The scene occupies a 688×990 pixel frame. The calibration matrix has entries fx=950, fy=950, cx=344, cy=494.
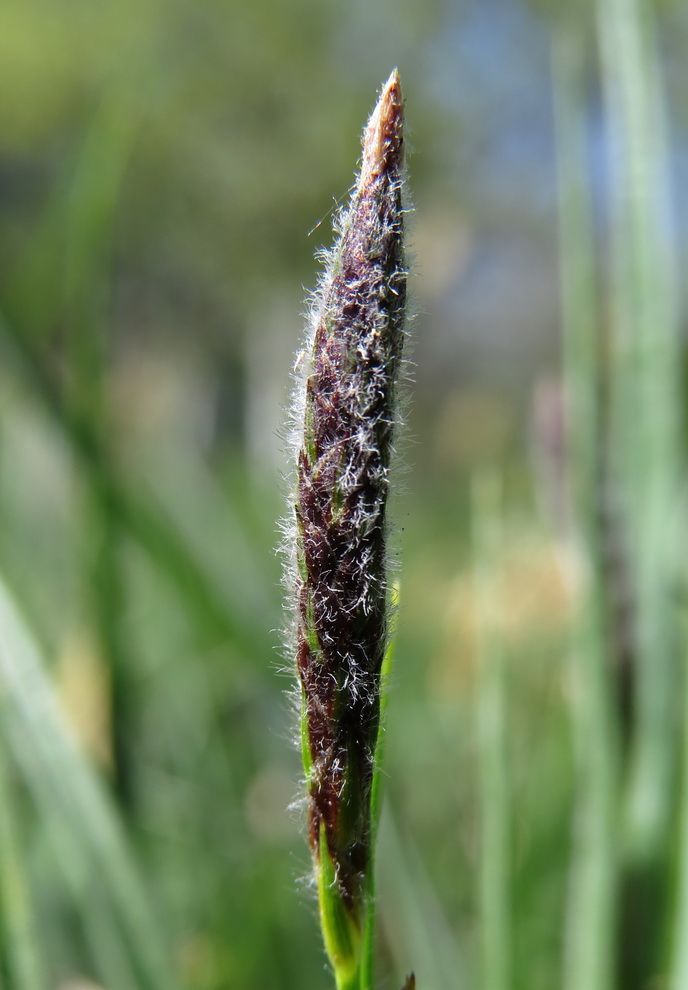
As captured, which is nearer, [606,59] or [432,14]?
[606,59]

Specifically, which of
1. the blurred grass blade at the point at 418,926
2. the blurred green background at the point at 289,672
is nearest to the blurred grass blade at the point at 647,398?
the blurred green background at the point at 289,672

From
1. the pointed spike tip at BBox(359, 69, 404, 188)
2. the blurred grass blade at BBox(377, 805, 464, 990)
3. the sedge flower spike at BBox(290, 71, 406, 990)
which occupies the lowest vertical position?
the blurred grass blade at BBox(377, 805, 464, 990)

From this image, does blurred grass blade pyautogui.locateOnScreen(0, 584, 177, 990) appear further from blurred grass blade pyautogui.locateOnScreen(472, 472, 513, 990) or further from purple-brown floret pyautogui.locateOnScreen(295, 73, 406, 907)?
purple-brown floret pyautogui.locateOnScreen(295, 73, 406, 907)

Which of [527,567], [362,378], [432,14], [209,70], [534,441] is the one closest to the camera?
[362,378]

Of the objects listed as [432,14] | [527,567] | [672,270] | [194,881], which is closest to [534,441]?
[672,270]

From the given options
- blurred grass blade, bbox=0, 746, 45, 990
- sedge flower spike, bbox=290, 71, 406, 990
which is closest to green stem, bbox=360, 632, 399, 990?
sedge flower spike, bbox=290, 71, 406, 990

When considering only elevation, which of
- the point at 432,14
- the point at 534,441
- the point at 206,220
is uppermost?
the point at 432,14

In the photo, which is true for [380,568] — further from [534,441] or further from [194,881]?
[194,881]
